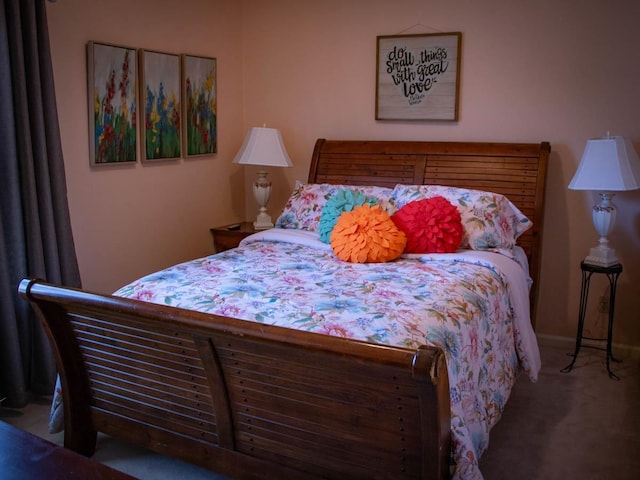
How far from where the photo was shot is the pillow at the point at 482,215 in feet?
10.9

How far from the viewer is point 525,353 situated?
2.99 meters

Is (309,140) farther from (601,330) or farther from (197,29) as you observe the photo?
(601,330)

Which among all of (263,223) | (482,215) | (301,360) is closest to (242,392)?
(301,360)

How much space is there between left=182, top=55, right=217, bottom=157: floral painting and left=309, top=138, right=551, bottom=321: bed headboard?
714mm

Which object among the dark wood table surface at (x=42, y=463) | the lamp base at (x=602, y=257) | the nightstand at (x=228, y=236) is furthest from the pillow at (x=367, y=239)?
the dark wood table surface at (x=42, y=463)

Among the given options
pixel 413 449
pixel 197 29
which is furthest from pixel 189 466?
pixel 197 29

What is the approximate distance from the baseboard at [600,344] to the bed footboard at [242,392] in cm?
225

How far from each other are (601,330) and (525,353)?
107 cm

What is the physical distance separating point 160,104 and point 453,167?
178cm

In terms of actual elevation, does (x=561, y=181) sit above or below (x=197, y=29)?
below

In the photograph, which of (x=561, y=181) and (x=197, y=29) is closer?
(x=561, y=181)

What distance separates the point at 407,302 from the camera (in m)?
2.40

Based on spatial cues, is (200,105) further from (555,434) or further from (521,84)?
(555,434)

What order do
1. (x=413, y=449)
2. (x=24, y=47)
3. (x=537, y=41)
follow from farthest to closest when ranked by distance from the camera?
1. (x=537, y=41)
2. (x=24, y=47)
3. (x=413, y=449)
